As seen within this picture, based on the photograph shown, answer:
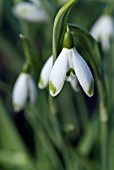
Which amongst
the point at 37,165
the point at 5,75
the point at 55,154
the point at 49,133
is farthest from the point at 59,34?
the point at 5,75

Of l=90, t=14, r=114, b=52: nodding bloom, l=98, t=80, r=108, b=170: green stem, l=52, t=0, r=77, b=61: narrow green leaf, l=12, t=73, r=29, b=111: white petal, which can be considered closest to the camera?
l=52, t=0, r=77, b=61: narrow green leaf

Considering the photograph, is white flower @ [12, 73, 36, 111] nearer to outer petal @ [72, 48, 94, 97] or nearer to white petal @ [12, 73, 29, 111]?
white petal @ [12, 73, 29, 111]

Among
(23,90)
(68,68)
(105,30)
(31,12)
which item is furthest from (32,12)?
(68,68)

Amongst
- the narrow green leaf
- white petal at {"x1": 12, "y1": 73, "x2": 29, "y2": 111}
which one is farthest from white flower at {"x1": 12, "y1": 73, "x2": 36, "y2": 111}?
the narrow green leaf

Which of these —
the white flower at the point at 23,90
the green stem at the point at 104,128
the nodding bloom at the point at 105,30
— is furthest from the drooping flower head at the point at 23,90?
the nodding bloom at the point at 105,30

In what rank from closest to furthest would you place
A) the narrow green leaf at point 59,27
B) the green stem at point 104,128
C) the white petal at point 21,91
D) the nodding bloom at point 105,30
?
the narrow green leaf at point 59,27
the green stem at point 104,128
the white petal at point 21,91
the nodding bloom at point 105,30

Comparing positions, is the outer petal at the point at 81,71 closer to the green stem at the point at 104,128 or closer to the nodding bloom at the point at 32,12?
the green stem at the point at 104,128

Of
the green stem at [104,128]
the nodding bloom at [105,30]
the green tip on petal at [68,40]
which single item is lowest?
the green stem at [104,128]

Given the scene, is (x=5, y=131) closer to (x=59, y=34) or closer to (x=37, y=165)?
(x=37, y=165)
